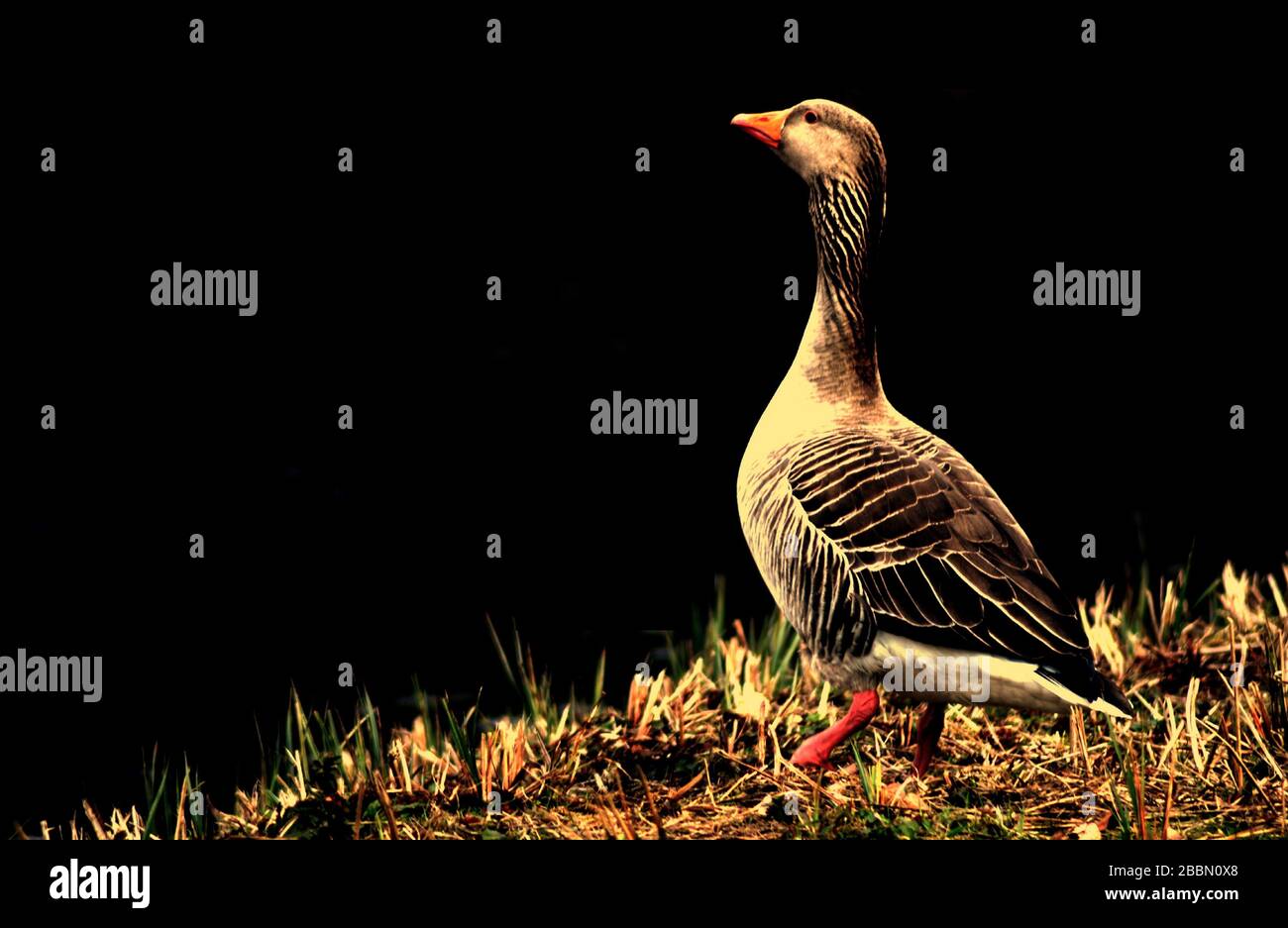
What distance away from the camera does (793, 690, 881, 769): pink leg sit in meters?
6.45

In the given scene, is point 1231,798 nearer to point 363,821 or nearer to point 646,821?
point 646,821

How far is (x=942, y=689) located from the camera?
6145 millimetres

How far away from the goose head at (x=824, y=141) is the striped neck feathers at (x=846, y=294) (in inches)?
1.7

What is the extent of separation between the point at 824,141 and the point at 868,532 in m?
1.75

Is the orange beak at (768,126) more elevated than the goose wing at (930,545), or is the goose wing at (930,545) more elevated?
the orange beak at (768,126)

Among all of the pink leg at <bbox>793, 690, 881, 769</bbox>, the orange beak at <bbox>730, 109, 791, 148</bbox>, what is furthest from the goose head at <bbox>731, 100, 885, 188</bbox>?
the pink leg at <bbox>793, 690, 881, 769</bbox>

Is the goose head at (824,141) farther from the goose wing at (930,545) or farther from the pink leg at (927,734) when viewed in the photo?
the pink leg at (927,734)

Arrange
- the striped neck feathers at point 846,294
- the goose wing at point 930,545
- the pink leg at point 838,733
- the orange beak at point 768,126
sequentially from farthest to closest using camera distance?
the orange beak at point 768,126, the striped neck feathers at point 846,294, the pink leg at point 838,733, the goose wing at point 930,545

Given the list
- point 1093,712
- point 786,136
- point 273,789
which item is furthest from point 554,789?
A: point 786,136

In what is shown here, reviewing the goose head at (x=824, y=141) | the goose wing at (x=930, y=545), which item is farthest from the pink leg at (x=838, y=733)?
the goose head at (x=824, y=141)

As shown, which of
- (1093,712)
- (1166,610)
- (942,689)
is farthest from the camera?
(1166,610)

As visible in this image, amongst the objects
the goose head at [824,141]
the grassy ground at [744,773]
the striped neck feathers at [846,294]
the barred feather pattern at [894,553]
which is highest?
Result: the goose head at [824,141]

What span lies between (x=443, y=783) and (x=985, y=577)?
235 centimetres

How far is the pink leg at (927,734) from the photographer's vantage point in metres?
6.48
